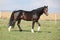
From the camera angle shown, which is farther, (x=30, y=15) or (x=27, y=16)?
(x=27, y=16)

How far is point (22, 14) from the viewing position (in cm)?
1964

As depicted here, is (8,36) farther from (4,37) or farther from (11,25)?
(11,25)

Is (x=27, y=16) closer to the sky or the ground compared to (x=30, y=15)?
closer to the ground

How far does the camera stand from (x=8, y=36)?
15141 mm

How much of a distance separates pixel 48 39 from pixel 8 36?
2887mm

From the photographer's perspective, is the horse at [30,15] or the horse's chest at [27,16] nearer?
the horse at [30,15]

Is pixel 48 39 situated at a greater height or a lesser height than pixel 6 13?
greater

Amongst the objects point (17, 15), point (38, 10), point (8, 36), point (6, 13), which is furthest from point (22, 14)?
point (6, 13)

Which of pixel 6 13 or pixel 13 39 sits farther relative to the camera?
pixel 6 13

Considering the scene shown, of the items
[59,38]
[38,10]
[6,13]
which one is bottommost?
[6,13]

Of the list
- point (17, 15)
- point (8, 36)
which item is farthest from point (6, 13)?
point (8, 36)

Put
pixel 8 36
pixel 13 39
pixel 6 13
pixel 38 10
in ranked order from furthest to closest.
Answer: pixel 6 13
pixel 38 10
pixel 8 36
pixel 13 39

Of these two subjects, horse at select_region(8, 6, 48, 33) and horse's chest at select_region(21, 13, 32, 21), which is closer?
horse at select_region(8, 6, 48, 33)

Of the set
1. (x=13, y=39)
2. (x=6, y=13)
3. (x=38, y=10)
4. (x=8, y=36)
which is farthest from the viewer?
(x=6, y=13)
